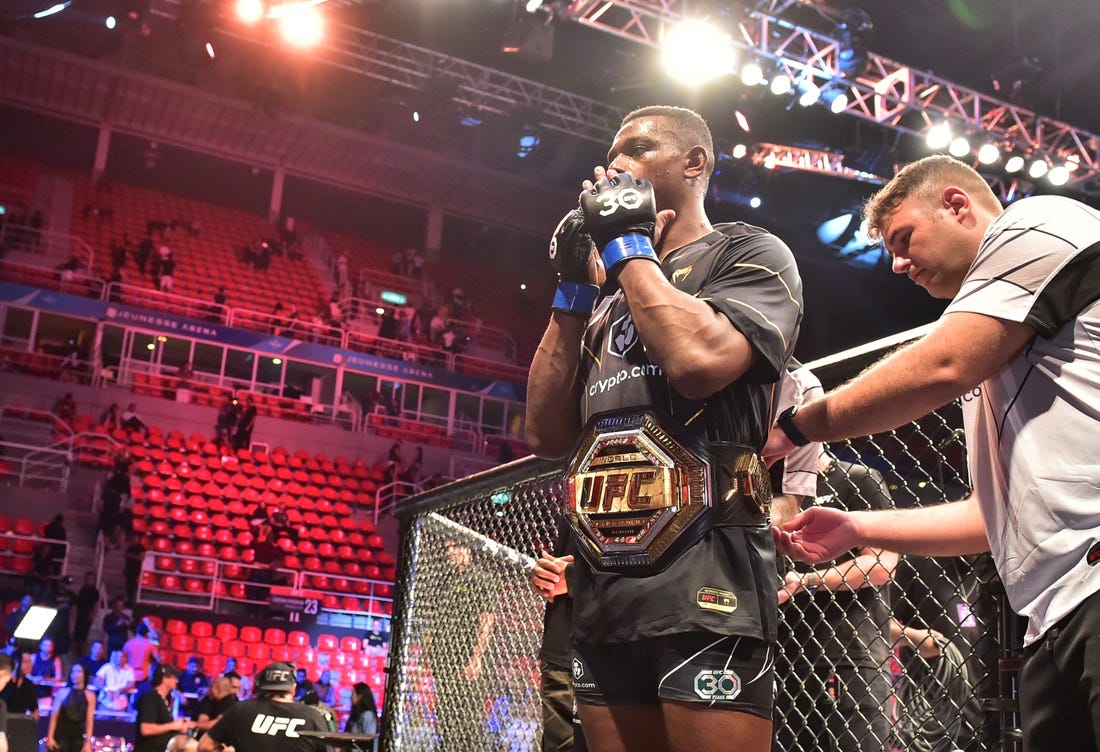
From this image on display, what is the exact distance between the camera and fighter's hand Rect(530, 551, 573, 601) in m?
2.52

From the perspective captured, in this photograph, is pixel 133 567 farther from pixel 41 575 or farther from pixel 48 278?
pixel 48 278

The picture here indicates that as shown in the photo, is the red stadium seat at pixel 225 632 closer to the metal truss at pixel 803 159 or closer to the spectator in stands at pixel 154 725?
the spectator in stands at pixel 154 725

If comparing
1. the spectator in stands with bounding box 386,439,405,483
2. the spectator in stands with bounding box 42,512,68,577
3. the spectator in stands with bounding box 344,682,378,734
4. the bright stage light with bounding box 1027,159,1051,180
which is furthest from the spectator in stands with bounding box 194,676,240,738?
the bright stage light with bounding box 1027,159,1051,180

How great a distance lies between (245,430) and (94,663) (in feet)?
20.5

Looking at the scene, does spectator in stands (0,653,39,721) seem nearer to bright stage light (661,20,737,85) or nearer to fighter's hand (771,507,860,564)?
fighter's hand (771,507,860,564)

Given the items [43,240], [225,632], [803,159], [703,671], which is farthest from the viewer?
[43,240]

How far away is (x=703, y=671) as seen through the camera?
141 cm

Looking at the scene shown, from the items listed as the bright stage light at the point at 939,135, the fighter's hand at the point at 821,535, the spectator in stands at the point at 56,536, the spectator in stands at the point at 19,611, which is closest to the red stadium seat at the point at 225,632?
the spectator in stands at the point at 19,611

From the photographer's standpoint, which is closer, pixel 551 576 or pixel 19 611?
pixel 551 576

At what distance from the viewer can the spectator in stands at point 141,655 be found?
10605 mm

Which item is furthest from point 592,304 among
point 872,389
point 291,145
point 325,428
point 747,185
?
point 291,145

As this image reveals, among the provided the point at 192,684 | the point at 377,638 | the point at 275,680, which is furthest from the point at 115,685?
the point at 275,680

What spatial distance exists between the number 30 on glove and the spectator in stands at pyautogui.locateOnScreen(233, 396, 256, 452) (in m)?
15.3

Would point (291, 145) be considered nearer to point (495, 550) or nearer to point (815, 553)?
point (495, 550)
